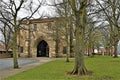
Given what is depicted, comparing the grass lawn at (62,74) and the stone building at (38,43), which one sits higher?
the stone building at (38,43)

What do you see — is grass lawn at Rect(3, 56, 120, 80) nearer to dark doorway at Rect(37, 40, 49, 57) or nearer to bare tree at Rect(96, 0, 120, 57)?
bare tree at Rect(96, 0, 120, 57)

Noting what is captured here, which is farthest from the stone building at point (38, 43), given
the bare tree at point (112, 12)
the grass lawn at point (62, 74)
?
the grass lawn at point (62, 74)

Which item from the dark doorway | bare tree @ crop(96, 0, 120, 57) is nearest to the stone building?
the dark doorway

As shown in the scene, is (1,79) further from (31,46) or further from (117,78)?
(31,46)

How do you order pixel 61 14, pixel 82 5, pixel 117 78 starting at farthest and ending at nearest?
pixel 61 14 → pixel 82 5 → pixel 117 78

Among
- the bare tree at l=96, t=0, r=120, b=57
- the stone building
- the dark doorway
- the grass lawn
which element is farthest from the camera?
the dark doorway

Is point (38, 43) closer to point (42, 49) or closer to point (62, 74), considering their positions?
point (42, 49)

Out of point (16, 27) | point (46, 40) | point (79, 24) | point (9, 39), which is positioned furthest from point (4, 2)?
point (9, 39)

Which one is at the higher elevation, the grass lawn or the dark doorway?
the dark doorway

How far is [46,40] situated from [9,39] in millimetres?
15012

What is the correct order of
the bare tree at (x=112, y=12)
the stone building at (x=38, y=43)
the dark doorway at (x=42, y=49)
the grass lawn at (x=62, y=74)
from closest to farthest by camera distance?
the grass lawn at (x=62, y=74), the bare tree at (x=112, y=12), the stone building at (x=38, y=43), the dark doorway at (x=42, y=49)

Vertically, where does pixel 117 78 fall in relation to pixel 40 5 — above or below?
below

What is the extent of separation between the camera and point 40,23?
204 ft

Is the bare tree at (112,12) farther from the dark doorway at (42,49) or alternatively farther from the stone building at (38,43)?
the dark doorway at (42,49)
